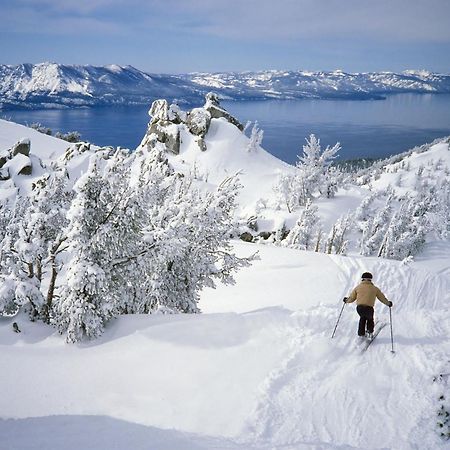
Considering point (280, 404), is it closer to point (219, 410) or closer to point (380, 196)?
point (219, 410)

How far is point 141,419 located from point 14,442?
2087mm

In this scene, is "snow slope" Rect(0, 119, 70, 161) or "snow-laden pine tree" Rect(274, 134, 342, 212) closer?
"snow-laden pine tree" Rect(274, 134, 342, 212)

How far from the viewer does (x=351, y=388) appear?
25.3ft

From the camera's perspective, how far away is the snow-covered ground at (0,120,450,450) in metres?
6.46

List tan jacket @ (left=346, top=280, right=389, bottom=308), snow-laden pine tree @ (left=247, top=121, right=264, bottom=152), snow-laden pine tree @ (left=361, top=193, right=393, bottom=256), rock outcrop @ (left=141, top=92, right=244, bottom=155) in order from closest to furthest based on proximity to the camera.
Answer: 1. tan jacket @ (left=346, top=280, right=389, bottom=308)
2. snow-laden pine tree @ (left=361, top=193, right=393, bottom=256)
3. rock outcrop @ (left=141, top=92, right=244, bottom=155)
4. snow-laden pine tree @ (left=247, top=121, right=264, bottom=152)

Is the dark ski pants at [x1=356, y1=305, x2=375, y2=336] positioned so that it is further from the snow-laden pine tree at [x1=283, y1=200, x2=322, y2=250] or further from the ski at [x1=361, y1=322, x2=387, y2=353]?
the snow-laden pine tree at [x1=283, y1=200, x2=322, y2=250]

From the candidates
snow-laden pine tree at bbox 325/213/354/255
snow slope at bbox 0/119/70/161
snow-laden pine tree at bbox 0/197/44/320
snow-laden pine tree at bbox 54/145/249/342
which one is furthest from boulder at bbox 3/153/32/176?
snow-laden pine tree at bbox 0/197/44/320

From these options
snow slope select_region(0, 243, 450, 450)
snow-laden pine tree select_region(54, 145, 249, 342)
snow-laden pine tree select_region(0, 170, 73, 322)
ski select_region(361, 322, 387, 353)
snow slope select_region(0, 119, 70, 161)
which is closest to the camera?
snow slope select_region(0, 243, 450, 450)

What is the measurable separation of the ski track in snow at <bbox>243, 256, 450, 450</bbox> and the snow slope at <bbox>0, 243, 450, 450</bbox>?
2 centimetres

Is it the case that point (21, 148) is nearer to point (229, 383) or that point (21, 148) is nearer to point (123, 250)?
point (123, 250)

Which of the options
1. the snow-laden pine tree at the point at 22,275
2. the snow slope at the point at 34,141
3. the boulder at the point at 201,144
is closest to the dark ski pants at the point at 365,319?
the snow-laden pine tree at the point at 22,275

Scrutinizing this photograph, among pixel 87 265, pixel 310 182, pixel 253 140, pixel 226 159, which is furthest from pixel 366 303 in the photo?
pixel 253 140

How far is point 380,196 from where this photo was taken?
185 ft

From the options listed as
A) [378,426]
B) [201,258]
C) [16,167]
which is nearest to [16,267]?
[201,258]
